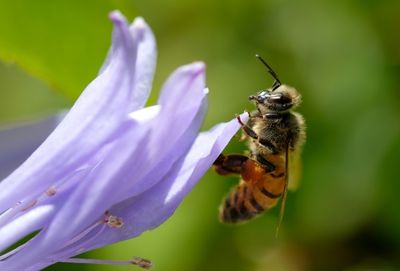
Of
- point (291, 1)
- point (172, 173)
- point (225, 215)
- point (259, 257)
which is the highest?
point (291, 1)

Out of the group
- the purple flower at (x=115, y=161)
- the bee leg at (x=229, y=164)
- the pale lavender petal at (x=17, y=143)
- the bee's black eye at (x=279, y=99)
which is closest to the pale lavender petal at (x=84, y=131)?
the purple flower at (x=115, y=161)

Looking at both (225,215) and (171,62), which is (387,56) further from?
(225,215)

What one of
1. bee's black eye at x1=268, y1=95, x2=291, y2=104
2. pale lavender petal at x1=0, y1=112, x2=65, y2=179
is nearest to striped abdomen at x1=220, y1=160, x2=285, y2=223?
bee's black eye at x1=268, y1=95, x2=291, y2=104

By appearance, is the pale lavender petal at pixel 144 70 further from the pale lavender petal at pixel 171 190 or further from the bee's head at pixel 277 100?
the bee's head at pixel 277 100

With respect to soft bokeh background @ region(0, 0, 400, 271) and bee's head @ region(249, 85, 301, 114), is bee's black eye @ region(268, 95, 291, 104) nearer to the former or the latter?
bee's head @ region(249, 85, 301, 114)

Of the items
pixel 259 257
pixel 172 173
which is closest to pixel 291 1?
pixel 259 257

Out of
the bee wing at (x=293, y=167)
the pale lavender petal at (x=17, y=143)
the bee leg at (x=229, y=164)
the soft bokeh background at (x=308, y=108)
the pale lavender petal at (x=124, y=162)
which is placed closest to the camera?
the pale lavender petal at (x=124, y=162)

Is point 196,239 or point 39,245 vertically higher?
point 196,239
